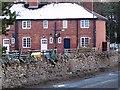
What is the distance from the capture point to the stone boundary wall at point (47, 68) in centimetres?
1825

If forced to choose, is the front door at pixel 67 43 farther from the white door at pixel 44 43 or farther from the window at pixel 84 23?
the window at pixel 84 23

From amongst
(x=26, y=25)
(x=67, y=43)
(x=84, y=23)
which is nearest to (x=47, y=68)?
(x=67, y=43)

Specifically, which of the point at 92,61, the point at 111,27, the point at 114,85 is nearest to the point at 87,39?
the point at 111,27

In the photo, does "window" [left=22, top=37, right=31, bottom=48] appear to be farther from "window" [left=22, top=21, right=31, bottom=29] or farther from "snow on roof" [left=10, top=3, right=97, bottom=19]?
"snow on roof" [left=10, top=3, right=97, bottom=19]

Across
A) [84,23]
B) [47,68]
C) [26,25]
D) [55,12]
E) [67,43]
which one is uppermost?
[55,12]

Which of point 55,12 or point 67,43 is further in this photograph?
point 55,12

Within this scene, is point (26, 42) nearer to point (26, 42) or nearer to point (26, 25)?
point (26, 42)

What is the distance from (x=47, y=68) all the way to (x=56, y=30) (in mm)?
32787

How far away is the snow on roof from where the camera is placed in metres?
54.3

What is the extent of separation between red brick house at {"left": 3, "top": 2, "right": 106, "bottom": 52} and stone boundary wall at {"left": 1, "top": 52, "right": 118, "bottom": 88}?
75.9 ft

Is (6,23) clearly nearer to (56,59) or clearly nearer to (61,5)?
(56,59)

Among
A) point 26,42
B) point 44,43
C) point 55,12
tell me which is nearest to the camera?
point 44,43

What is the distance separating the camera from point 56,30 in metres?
54.2

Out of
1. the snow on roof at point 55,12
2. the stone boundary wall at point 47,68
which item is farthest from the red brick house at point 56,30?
the stone boundary wall at point 47,68
